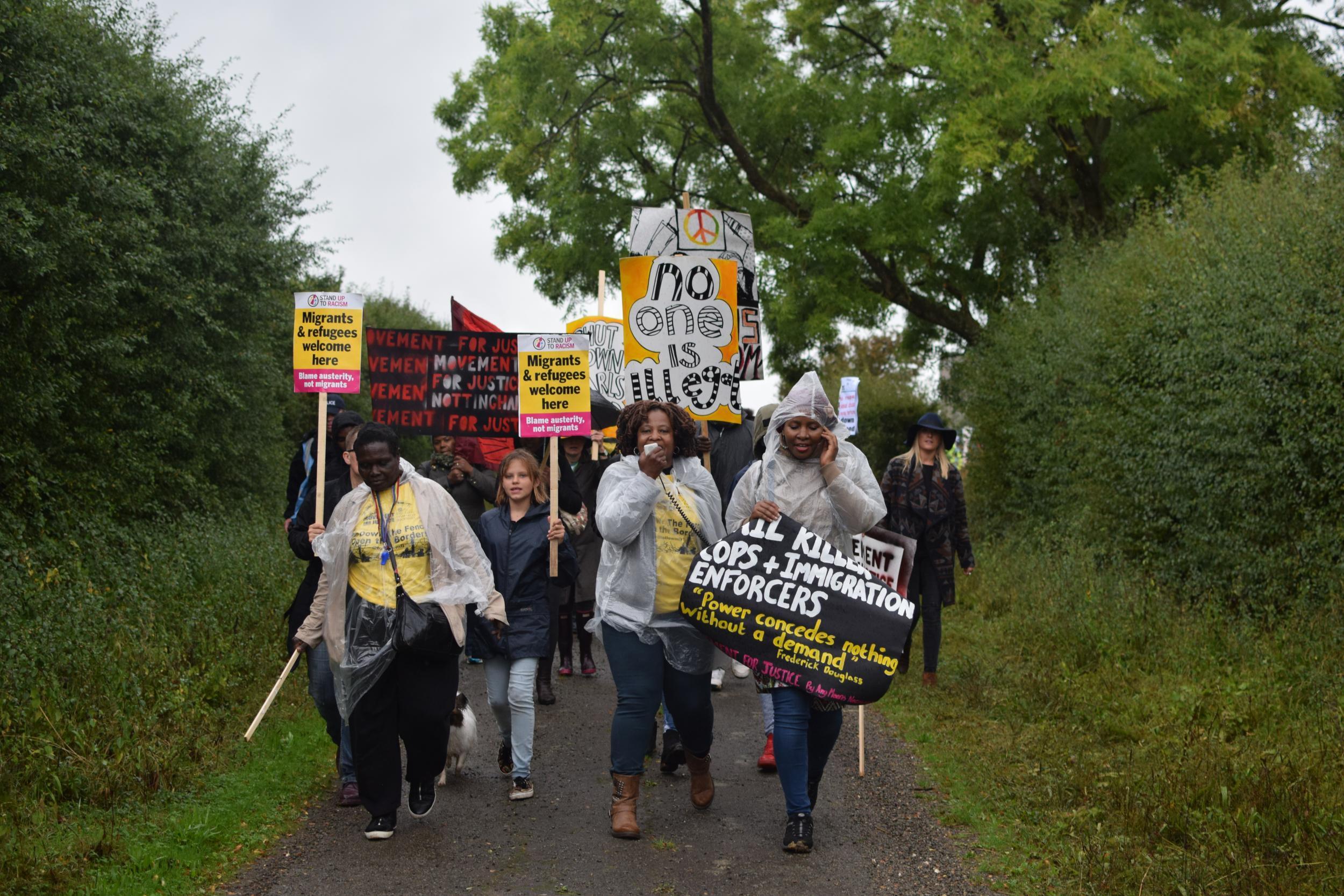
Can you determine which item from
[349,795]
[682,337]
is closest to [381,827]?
[349,795]

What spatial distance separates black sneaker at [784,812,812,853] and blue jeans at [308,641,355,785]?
2.10m

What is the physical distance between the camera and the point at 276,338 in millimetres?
19000

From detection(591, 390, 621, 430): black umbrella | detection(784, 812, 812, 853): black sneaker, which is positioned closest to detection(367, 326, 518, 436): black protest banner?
detection(591, 390, 621, 430): black umbrella

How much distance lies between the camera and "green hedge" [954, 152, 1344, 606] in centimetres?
835

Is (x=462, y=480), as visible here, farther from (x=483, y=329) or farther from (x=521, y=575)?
(x=521, y=575)

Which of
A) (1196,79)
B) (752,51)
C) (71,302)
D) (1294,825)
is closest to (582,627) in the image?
(71,302)

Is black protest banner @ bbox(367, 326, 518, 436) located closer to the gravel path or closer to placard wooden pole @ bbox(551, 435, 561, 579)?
placard wooden pole @ bbox(551, 435, 561, 579)

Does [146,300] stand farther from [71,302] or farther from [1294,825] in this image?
[1294,825]

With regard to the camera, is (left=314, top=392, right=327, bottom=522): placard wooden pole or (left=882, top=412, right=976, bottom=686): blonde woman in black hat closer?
(left=314, top=392, right=327, bottom=522): placard wooden pole

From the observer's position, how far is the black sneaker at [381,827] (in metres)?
5.85

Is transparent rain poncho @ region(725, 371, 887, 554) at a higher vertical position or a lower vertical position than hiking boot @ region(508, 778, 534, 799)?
higher

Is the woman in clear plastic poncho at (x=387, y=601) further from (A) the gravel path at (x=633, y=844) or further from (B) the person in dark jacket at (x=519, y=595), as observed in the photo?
(B) the person in dark jacket at (x=519, y=595)

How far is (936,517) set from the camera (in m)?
9.18

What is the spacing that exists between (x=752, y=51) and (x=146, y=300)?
1384cm
